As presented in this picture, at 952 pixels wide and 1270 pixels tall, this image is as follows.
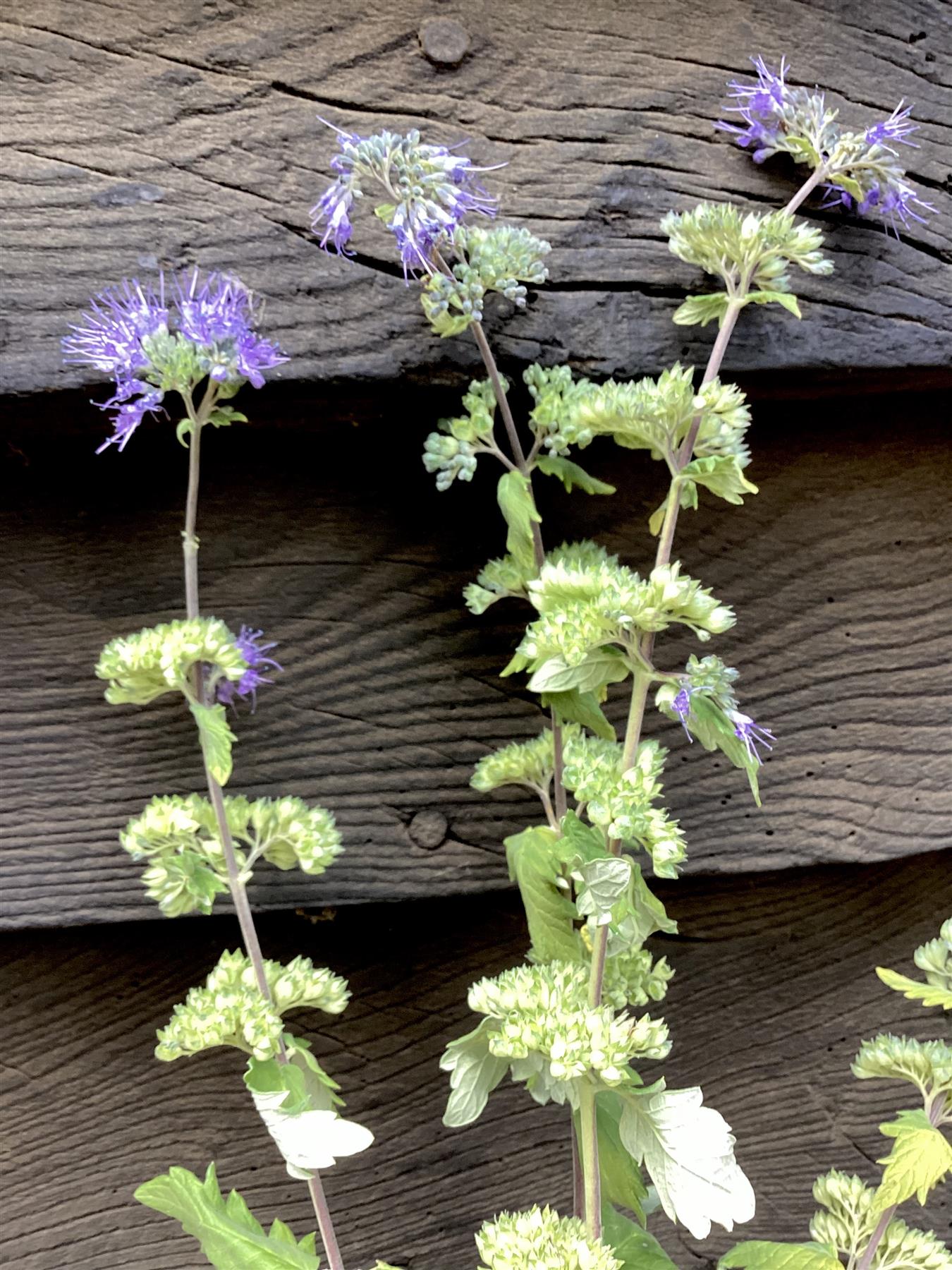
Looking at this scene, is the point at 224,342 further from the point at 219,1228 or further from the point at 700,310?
the point at 219,1228

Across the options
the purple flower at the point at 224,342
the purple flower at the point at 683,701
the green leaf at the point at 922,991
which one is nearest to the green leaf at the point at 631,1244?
the green leaf at the point at 922,991

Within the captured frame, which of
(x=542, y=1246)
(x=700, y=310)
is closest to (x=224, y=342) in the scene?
(x=700, y=310)

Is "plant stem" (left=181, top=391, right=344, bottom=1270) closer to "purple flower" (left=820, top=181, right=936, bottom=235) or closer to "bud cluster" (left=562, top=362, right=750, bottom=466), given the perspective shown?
"bud cluster" (left=562, top=362, right=750, bottom=466)

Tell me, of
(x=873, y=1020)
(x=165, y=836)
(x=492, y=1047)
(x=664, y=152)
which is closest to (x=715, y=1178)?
(x=492, y=1047)

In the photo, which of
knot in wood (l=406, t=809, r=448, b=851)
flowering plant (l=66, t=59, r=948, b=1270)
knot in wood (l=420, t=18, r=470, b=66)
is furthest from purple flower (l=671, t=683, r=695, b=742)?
knot in wood (l=420, t=18, r=470, b=66)

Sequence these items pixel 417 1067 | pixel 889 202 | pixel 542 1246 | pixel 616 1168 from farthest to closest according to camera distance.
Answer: pixel 417 1067, pixel 889 202, pixel 616 1168, pixel 542 1246

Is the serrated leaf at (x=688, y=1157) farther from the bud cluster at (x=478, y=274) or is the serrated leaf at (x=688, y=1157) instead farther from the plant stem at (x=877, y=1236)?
the bud cluster at (x=478, y=274)
